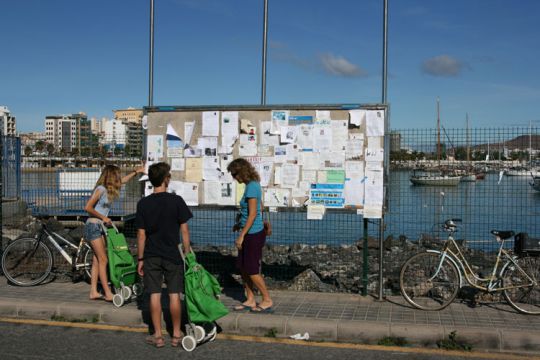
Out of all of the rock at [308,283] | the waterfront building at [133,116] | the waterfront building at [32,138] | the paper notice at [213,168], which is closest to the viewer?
the paper notice at [213,168]

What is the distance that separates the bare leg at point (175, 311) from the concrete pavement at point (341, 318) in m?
0.71

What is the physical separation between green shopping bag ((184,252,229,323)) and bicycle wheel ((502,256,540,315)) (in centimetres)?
367

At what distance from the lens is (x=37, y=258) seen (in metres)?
8.98

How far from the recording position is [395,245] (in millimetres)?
15438

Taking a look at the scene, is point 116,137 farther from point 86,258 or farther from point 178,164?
point 86,258

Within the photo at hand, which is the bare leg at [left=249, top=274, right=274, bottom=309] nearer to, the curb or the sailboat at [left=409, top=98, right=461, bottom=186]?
the curb

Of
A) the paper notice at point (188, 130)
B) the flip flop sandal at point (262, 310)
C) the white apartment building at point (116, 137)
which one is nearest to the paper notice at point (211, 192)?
the paper notice at point (188, 130)

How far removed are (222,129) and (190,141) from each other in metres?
0.54

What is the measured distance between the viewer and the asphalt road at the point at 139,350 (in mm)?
6008

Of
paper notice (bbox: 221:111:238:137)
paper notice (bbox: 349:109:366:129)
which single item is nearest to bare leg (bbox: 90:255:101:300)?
paper notice (bbox: 221:111:238:137)

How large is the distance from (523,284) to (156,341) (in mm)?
4555

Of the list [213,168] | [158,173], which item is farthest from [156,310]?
[213,168]

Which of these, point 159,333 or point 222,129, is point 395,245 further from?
point 159,333

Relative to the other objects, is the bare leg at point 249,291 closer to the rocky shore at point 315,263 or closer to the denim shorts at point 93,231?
the rocky shore at point 315,263
